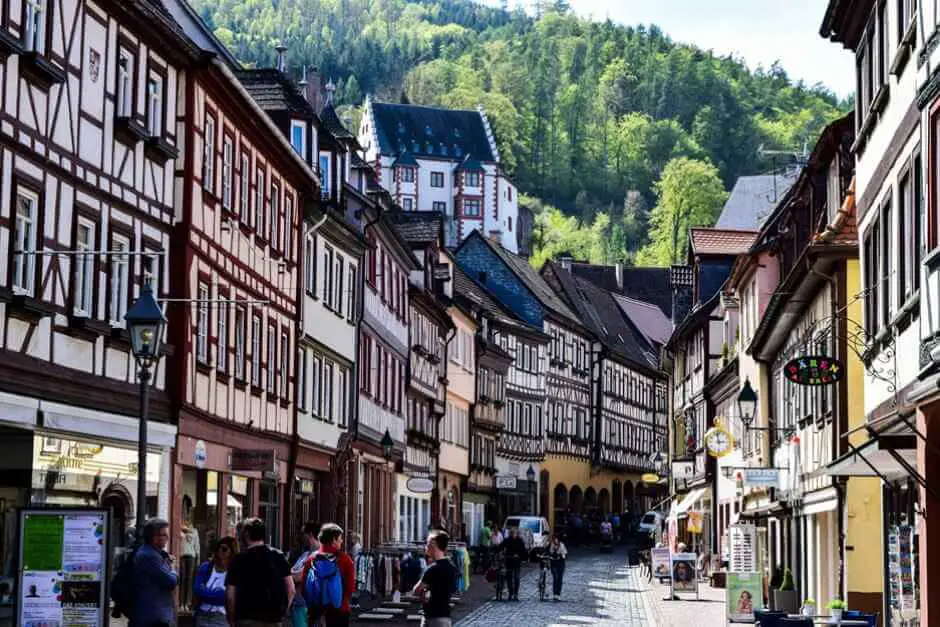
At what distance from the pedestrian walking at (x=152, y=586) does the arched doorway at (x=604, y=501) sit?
81800 mm

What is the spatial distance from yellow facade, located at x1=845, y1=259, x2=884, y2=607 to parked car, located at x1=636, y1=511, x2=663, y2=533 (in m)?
40.9

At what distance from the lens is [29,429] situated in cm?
2145

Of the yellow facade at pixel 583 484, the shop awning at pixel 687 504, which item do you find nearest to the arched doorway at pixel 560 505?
the yellow facade at pixel 583 484

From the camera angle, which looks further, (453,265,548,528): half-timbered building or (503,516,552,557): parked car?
(453,265,548,528): half-timbered building

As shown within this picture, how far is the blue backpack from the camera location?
1820 centimetres

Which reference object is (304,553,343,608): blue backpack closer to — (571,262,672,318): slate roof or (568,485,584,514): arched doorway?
(568,485,584,514): arched doorway

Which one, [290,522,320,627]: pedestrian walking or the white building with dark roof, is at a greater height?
the white building with dark roof

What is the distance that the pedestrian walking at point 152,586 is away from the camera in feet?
48.4

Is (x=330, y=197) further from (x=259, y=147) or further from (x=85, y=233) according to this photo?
(x=85, y=233)

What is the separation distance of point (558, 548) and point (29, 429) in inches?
791

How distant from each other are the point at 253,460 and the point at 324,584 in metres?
12.5

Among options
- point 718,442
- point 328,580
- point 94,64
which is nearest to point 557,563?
point 718,442

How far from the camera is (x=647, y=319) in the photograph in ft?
380

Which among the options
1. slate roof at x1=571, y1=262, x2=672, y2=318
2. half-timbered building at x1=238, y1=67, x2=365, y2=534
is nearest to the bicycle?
half-timbered building at x1=238, y1=67, x2=365, y2=534
